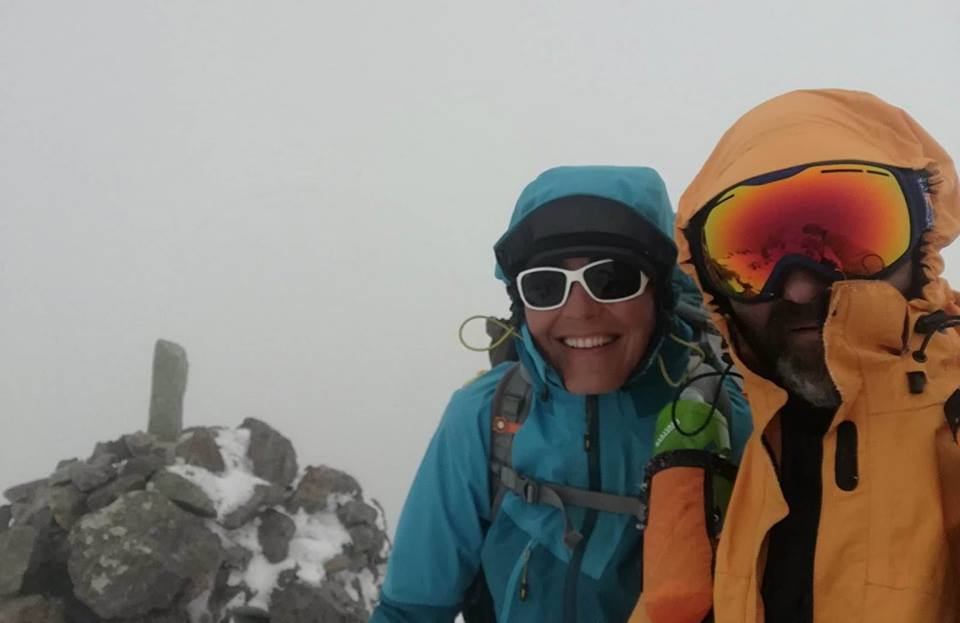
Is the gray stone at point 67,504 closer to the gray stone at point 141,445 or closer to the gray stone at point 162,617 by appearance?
the gray stone at point 141,445

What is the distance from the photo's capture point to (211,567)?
9047 mm

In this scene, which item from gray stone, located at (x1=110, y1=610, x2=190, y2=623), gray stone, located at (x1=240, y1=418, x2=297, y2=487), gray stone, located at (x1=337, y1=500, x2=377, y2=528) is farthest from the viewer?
gray stone, located at (x1=240, y1=418, x2=297, y2=487)

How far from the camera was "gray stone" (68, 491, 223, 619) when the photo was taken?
8320 millimetres

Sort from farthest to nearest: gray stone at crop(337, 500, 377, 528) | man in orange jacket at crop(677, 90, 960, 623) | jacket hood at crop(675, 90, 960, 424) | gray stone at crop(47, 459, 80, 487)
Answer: gray stone at crop(337, 500, 377, 528), gray stone at crop(47, 459, 80, 487), jacket hood at crop(675, 90, 960, 424), man in orange jacket at crop(677, 90, 960, 623)

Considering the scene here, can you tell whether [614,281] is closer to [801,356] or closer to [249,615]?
[801,356]

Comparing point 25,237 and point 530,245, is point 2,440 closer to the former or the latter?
point 25,237

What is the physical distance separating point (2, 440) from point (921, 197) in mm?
64687

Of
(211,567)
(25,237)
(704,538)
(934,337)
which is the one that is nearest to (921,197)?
(934,337)

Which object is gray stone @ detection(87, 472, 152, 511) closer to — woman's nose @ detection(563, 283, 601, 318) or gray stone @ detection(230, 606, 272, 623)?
gray stone @ detection(230, 606, 272, 623)

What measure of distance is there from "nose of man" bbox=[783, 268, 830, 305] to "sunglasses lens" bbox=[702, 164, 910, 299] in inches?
1.5

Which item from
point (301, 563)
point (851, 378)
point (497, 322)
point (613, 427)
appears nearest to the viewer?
point (851, 378)

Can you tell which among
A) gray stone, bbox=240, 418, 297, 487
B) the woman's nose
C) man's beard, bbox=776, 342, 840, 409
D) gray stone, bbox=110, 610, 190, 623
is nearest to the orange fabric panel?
man's beard, bbox=776, 342, 840, 409

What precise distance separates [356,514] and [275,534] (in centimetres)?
135

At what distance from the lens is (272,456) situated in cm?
1112
